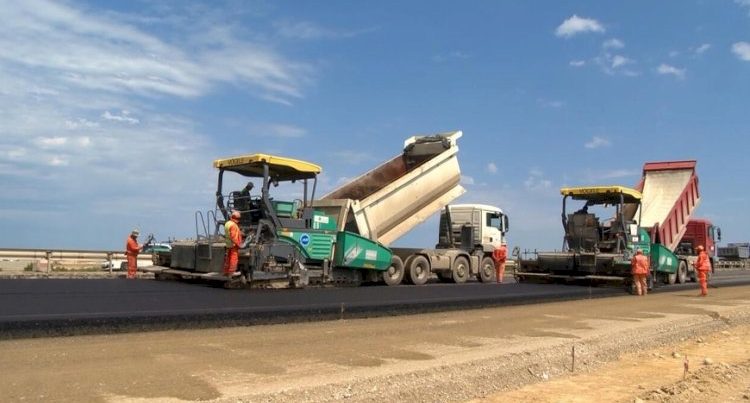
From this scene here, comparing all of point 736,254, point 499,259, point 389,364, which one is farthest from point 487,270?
point 736,254

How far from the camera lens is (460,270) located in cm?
1788

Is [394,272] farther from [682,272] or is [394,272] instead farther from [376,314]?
[682,272]

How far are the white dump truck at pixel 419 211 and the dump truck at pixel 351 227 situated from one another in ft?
0.08

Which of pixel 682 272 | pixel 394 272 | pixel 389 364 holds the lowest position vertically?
pixel 389 364

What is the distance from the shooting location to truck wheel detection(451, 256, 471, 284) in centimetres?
1766

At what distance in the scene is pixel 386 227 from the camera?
51.2 ft

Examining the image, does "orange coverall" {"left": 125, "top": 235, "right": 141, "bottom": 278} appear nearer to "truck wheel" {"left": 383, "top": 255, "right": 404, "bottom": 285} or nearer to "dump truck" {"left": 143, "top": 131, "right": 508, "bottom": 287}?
"dump truck" {"left": 143, "top": 131, "right": 508, "bottom": 287}

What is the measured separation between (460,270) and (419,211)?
252 cm

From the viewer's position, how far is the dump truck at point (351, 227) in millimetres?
12141

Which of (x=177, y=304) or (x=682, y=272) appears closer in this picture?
(x=177, y=304)

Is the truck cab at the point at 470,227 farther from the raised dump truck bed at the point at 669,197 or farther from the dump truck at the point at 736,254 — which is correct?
the dump truck at the point at 736,254

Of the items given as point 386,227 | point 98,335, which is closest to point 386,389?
point 98,335

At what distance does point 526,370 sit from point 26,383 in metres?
4.75

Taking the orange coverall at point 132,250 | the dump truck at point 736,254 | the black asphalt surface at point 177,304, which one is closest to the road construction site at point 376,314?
the black asphalt surface at point 177,304
